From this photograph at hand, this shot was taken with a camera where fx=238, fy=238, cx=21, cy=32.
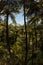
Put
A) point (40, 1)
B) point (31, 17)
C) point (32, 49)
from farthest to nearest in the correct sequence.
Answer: point (32, 49), point (31, 17), point (40, 1)

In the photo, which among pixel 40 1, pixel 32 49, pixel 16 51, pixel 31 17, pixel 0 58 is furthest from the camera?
pixel 16 51

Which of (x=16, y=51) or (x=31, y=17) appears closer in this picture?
(x=31, y=17)

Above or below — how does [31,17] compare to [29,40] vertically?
above

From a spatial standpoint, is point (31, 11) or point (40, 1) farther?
point (31, 11)

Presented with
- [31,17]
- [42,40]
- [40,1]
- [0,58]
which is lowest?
[0,58]

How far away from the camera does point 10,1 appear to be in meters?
26.7

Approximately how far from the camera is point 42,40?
2688 cm

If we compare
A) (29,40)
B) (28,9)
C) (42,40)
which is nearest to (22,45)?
(29,40)

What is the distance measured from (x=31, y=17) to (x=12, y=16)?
3.88m

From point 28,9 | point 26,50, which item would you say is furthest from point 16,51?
point 28,9

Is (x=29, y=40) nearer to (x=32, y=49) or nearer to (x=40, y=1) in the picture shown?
(x=32, y=49)

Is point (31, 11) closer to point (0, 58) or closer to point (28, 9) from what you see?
point (28, 9)

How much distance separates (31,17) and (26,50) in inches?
163

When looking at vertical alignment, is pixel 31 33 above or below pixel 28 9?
below
